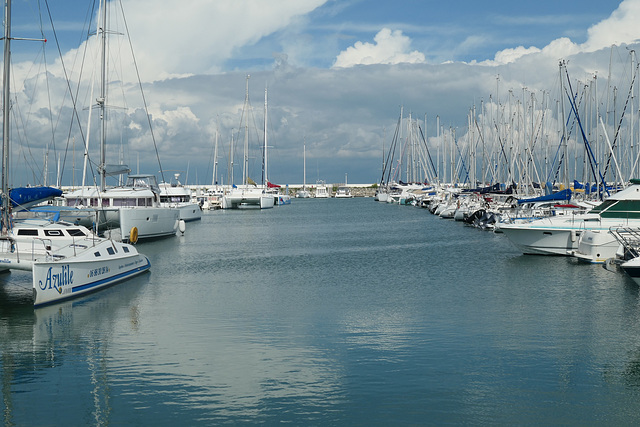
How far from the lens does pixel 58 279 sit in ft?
87.5

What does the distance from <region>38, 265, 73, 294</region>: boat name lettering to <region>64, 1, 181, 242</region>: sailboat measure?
23054 mm

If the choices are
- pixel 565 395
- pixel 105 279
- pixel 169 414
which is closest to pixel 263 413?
pixel 169 414

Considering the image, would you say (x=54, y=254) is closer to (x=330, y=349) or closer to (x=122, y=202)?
(x=330, y=349)

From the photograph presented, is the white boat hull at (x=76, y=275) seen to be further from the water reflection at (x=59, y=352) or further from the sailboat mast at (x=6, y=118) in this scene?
the sailboat mast at (x=6, y=118)

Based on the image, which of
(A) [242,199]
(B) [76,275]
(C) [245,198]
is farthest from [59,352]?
(C) [245,198]

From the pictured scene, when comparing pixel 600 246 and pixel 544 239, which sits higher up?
pixel 544 239

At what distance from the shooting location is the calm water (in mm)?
15023

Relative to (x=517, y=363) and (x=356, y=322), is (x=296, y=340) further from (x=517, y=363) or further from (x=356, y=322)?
(x=517, y=363)

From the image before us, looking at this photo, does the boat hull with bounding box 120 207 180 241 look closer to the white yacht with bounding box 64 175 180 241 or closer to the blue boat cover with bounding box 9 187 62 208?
the white yacht with bounding box 64 175 180 241

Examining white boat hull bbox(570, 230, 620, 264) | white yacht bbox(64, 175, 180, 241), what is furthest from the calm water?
white yacht bbox(64, 175, 180, 241)

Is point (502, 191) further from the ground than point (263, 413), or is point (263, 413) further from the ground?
point (502, 191)

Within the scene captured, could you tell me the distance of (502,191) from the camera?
85375mm

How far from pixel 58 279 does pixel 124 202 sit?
29.2 metres

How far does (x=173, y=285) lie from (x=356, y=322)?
498 inches
